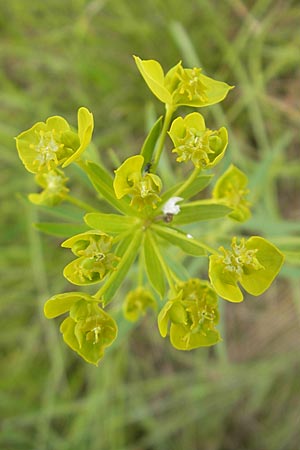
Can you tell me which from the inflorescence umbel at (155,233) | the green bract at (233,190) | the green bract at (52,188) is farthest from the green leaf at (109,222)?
the green bract at (233,190)

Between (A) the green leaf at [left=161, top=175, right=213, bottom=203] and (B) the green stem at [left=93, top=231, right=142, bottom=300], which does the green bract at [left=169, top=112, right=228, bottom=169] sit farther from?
(B) the green stem at [left=93, top=231, right=142, bottom=300]

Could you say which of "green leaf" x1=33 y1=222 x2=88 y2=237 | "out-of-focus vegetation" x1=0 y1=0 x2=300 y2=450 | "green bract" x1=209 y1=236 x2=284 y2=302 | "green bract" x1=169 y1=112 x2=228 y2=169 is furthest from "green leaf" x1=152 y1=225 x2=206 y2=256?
"out-of-focus vegetation" x1=0 y1=0 x2=300 y2=450

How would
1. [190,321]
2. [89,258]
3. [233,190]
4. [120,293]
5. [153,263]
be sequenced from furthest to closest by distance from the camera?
[120,293] < [233,190] < [153,263] < [190,321] < [89,258]

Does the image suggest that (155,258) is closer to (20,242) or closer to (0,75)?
(20,242)

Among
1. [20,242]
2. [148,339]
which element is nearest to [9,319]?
[20,242]

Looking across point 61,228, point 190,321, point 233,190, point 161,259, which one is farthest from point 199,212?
point 61,228

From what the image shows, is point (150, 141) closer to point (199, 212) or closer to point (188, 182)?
point (188, 182)
